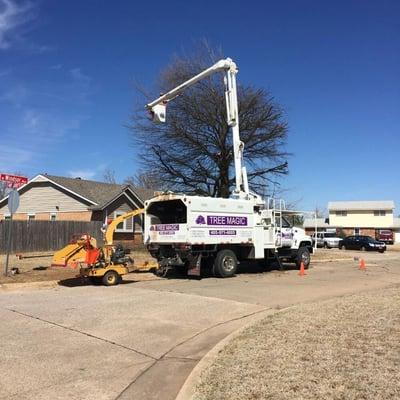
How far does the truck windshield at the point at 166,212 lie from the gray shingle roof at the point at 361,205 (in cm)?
7198

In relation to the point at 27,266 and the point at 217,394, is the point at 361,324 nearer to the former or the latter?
the point at 217,394

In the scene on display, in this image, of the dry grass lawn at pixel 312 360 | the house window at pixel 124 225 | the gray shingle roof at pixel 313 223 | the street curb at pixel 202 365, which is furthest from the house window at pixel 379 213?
the street curb at pixel 202 365

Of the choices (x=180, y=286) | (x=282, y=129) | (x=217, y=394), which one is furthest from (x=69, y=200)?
(x=217, y=394)

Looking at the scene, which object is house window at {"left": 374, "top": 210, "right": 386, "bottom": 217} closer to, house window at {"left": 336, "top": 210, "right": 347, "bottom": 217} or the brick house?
house window at {"left": 336, "top": 210, "right": 347, "bottom": 217}

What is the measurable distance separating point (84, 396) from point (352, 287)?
11.6 metres

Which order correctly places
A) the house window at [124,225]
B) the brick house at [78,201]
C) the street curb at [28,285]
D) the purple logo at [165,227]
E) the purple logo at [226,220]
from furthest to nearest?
the house window at [124,225] → the brick house at [78,201] → the purple logo at [226,220] → the purple logo at [165,227] → the street curb at [28,285]

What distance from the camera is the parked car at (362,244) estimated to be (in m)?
48.3

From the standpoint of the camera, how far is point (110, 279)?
15609 millimetres

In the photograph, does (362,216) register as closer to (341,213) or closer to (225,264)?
(341,213)

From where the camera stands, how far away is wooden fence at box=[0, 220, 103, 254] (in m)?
28.9

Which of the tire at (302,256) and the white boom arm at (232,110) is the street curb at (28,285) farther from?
the tire at (302,256)

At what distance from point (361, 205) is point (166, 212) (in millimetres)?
72795

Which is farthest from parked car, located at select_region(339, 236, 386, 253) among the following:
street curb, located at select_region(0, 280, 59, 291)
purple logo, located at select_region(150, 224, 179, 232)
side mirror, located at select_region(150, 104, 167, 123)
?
street curb, located at select_region(0, 280, 59, 291)

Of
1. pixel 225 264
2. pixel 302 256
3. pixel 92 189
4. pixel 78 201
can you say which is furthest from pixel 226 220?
pixel 92 189
